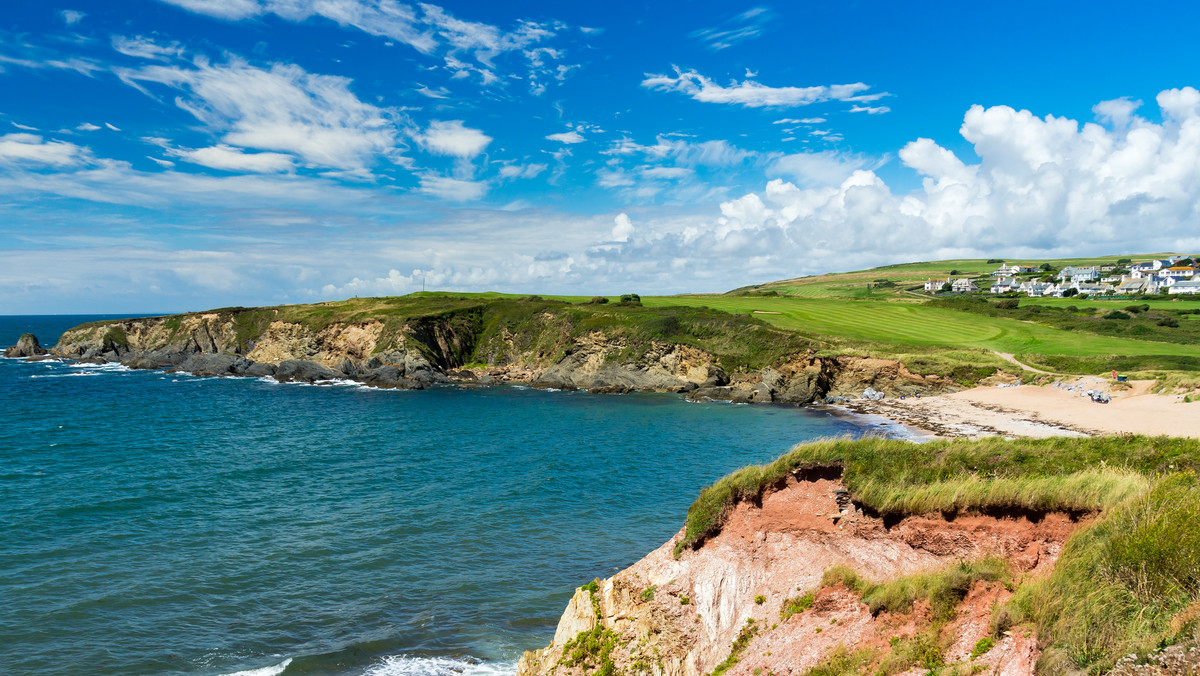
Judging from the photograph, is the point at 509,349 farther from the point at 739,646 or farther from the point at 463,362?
the point at 739,646

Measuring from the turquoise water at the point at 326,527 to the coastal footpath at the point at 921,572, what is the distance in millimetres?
6609

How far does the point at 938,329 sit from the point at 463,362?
61052mm

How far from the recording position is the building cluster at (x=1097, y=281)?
119 meters

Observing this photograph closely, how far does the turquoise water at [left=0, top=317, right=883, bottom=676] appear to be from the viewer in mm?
16734

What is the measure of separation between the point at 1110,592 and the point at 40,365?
408 feet

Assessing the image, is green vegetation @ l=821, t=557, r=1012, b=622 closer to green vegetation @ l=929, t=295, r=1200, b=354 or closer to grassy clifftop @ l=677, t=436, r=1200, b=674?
grassy clifftop @ l=677, t=436, r=1200, b=674

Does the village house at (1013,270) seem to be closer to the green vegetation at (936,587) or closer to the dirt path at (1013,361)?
the dirt path at (1013,361)

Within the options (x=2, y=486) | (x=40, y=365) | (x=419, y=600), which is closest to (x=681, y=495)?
(x=419, y=600)

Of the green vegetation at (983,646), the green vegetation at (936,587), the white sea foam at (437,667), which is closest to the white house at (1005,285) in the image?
the green vegetation at (936,587)

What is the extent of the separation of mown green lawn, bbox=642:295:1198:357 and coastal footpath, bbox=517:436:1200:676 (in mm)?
57401

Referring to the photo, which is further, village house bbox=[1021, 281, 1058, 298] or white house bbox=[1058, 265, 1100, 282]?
white house bbox=[1058, 265, 1100, 282]

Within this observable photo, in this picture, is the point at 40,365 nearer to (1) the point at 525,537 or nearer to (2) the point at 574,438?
(2) the point at 574,438

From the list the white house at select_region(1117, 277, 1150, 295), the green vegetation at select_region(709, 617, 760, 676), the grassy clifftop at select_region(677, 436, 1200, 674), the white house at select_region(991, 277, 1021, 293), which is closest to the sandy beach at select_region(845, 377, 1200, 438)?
the grassy clifftop at select_region(677, 436, 1200, 674)

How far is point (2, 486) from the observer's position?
30.0 metres
